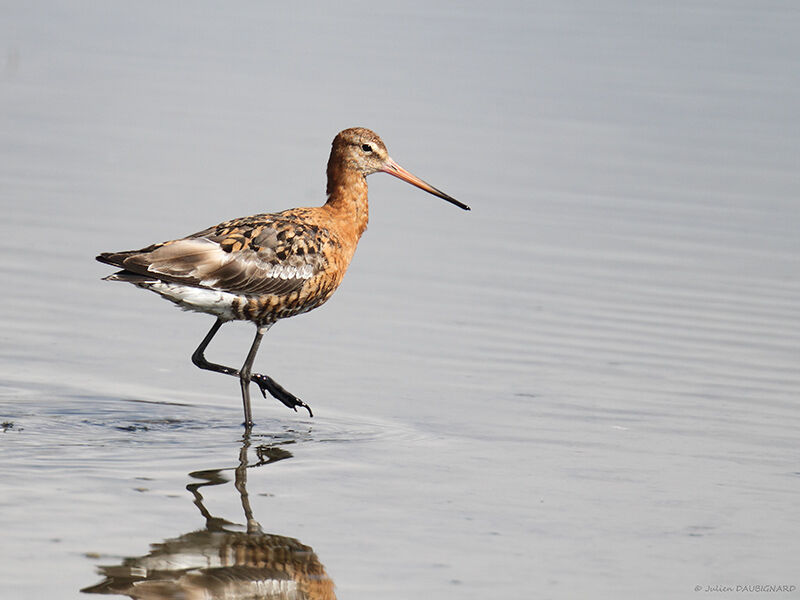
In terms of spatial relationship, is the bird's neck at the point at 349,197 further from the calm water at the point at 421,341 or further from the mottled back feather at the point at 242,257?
the calm water at the point at 421,341

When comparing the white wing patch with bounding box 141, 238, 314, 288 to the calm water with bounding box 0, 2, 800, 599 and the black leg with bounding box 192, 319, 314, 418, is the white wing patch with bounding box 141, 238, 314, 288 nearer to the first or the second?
the black leg with bounding box 192, 319, 314, 418

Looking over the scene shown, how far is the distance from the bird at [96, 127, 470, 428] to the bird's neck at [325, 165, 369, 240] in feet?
0.04

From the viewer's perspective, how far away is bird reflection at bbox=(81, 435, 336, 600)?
5.72 metres

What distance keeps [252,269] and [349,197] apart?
1.09 meters

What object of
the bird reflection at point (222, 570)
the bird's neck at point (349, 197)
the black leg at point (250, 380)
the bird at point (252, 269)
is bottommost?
the bird reflection at point (222, 570)

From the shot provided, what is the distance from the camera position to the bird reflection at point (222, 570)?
18.8 feet

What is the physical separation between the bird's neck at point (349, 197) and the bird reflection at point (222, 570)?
10.3ft

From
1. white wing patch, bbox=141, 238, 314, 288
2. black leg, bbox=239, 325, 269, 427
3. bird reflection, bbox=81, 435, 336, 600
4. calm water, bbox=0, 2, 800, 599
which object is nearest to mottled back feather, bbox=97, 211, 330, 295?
white wing patch, bbox=141, 238, 314, 288

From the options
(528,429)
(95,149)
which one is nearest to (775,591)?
(528,429)

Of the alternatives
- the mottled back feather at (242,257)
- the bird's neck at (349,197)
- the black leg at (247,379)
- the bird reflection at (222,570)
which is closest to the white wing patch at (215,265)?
the mottled back feather at (242,257)

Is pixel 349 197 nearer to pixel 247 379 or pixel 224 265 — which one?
pixel 224 265

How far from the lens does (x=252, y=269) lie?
27.8ft

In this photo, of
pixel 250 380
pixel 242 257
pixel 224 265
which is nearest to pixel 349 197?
pixel 242 257

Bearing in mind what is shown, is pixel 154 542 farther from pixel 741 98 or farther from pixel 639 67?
pixel 639 67
